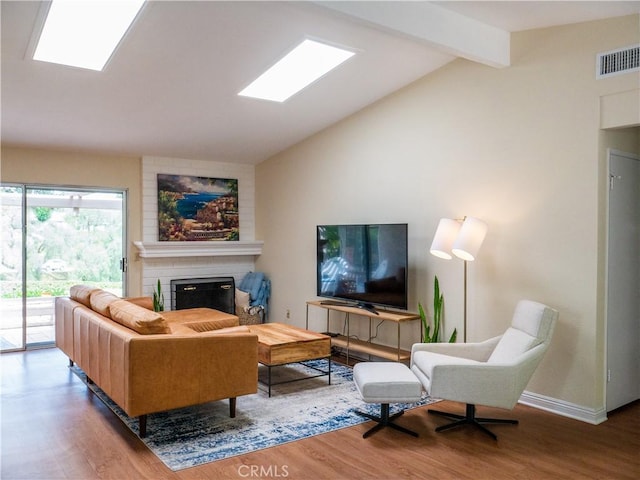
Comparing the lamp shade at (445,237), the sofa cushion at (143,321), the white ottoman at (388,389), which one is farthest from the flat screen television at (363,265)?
the sofa cushion at (143,321)

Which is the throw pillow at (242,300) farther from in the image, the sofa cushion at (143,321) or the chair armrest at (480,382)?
the chair armrest at (480,382)

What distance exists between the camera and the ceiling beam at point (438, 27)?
3451 mm

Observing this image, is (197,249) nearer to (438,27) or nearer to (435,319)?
(435,319)

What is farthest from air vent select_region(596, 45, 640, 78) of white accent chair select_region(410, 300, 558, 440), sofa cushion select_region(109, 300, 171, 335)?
sofa cushion select_region(109, 300, 171, 335)

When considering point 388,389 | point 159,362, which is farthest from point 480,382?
point 159,362

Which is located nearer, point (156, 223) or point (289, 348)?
point (289, 348)

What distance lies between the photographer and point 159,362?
3.40 metres

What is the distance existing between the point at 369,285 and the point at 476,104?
6.51ft

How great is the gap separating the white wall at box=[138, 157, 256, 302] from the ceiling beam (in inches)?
169

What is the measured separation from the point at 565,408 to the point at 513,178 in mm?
1818

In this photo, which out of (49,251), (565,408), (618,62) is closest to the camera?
(618,62)

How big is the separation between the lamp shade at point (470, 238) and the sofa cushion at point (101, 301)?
2804 mm

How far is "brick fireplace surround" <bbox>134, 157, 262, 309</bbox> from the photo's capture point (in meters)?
6.91

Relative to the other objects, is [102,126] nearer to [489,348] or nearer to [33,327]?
[33,327]
